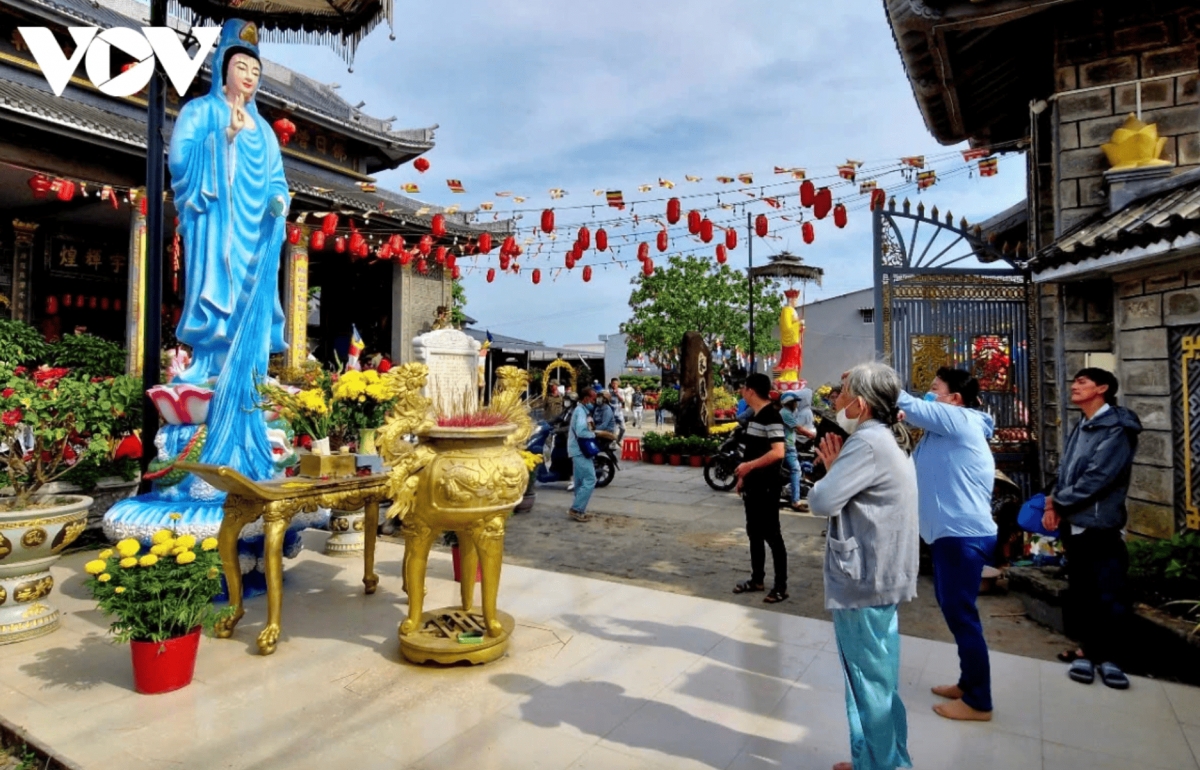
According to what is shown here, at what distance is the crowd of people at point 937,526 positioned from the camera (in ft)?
7.77

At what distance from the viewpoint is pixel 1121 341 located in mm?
4820

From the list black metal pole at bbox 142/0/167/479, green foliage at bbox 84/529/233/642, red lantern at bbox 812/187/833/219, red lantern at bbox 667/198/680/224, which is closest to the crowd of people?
green foliage at bbox 84/529/233/642

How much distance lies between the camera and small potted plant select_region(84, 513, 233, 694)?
3.10m

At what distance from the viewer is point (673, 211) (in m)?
7.63

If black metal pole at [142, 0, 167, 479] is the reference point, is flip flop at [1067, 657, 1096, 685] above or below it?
below

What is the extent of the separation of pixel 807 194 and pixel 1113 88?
8.21 ft

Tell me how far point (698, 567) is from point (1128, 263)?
12.2ft

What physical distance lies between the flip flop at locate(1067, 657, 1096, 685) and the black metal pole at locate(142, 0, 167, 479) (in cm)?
620

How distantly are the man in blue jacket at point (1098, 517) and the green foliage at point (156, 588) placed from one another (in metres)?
4.15

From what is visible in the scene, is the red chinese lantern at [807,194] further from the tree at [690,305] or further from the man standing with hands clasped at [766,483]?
the tree at [690,305]

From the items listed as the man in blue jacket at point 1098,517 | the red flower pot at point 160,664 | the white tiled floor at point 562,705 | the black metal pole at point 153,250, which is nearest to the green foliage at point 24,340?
the black metal pole at point 153,250

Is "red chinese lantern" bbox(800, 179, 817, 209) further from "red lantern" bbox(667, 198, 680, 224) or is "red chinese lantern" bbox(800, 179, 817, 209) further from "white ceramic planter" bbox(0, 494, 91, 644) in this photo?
"white ceramic planter" bbox(0, 494, 91, 644)

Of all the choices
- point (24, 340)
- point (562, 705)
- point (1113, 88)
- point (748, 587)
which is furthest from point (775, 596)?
point (24, 340)

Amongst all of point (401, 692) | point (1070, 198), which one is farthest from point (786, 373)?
point (401, 692)
